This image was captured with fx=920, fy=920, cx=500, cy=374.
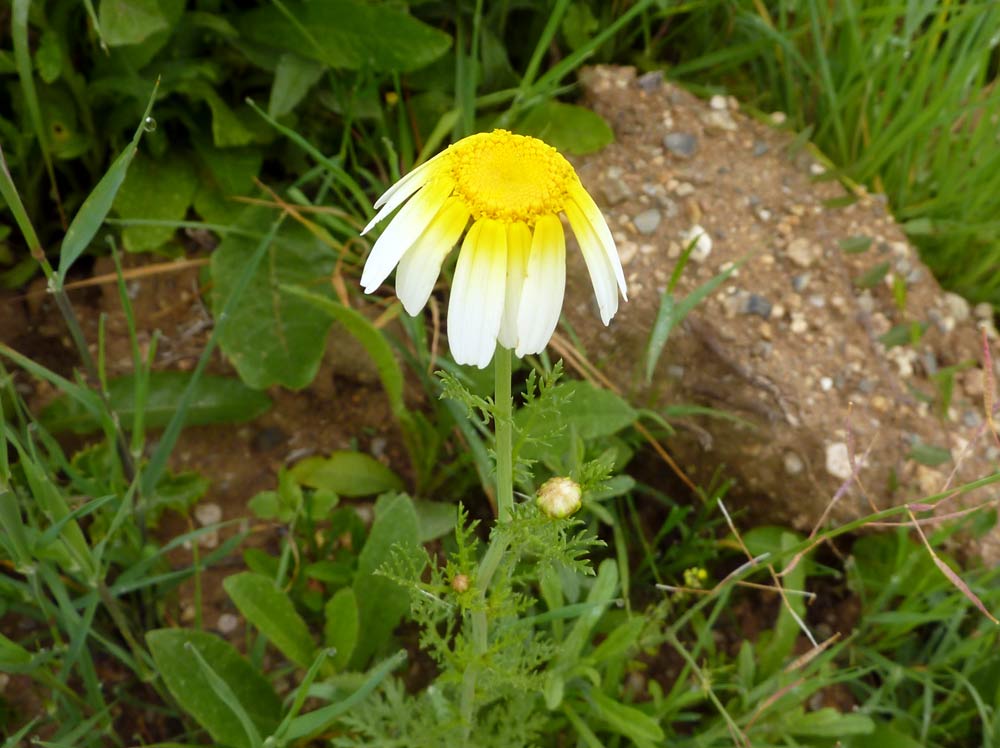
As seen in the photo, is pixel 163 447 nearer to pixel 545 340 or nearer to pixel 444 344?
pixel 444 344

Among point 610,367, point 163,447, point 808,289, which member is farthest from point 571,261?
point 163,447

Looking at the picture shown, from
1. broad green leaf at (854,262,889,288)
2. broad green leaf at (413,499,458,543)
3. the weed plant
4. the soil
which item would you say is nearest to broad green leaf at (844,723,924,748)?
the weed plant

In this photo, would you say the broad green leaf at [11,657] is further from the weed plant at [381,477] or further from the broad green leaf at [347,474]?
the broad green leaf at [347,474]

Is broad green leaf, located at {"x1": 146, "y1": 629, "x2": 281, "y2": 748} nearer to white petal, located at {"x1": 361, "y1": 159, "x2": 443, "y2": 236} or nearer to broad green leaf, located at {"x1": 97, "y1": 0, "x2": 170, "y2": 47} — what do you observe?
white petal, located at {"x1": 361, "y1": 159, "x2": 443, "y2": 236}

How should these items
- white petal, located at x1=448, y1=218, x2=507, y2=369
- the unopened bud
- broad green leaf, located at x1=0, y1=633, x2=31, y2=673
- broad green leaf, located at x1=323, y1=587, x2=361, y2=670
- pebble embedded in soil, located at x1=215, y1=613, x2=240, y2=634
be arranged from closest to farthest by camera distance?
white petal, located at x1=448, y1=218, x2=507, y2=369 < the unopened bud < broad green leaf, located at x1=0, y1=633, x2=31, y2=673 < broad green leaf, located at x1=323, y1=587, x2=361, y2=670 < pebble embedded in soil, located at x1=215, y1=613, x2=240, y2=634

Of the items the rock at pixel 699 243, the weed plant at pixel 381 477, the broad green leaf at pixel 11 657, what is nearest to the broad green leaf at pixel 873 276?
the weed plant at pixel 381 477
